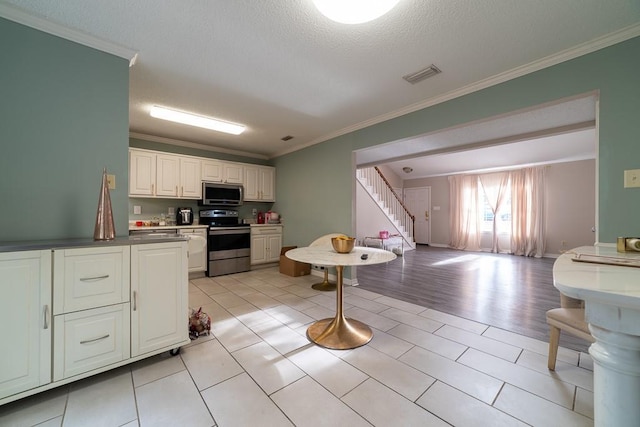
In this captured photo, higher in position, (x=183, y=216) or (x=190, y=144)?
(x=190, y=144)

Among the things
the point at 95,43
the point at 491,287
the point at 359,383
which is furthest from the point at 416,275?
the point at 95,43

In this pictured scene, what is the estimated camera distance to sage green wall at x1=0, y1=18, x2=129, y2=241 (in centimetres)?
167

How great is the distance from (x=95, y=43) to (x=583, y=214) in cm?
916

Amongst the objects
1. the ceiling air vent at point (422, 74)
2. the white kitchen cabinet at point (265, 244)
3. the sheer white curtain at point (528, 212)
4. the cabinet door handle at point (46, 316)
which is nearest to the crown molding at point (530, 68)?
the ceiling air vent at point (422, 74)

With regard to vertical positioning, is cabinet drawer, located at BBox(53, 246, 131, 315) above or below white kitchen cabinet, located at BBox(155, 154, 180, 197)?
below

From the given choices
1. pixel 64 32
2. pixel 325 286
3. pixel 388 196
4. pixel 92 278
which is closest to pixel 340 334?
pixel 325 286

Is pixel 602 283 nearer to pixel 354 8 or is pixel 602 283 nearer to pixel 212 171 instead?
pixel 354 8

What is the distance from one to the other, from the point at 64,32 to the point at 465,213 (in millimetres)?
8804

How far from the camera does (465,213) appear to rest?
7688mm

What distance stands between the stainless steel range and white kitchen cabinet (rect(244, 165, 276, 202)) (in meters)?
0.54

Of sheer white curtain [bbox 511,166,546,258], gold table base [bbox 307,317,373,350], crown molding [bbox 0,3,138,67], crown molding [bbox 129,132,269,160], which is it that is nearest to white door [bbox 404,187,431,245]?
sheer white curtain [bbox 511,166,546,258]

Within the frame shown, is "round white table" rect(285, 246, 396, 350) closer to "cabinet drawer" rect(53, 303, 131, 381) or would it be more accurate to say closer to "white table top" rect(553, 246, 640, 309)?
"white table top" rect(553, 246, 640, 309)

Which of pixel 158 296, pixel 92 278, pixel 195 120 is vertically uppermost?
pixel 195 120

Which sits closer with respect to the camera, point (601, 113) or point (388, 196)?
point (601, 113)
